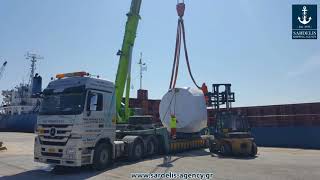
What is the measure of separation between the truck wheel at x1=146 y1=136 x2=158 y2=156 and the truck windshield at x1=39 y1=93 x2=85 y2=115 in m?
5.53

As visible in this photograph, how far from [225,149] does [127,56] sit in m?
7.01

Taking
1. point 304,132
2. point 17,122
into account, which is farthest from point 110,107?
point 17,122

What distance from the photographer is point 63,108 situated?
13797mm

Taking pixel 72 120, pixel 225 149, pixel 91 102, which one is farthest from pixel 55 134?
pixel 225 149

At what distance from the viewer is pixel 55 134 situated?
1359cm

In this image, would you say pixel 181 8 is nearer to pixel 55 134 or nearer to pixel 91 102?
pixel 91 102

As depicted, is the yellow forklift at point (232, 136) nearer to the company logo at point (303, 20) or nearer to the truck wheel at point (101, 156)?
the company logo at point (303, 20)

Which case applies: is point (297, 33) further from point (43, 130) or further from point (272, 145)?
point (43, 130)

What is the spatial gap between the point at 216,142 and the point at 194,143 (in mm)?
1910

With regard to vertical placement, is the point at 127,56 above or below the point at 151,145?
above

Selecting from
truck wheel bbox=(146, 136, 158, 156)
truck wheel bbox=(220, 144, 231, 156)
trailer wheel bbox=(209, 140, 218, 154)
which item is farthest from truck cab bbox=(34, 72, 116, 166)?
trailer wheel bbox=(209, 140, 218, 154)

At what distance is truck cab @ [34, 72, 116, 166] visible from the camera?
1334cm

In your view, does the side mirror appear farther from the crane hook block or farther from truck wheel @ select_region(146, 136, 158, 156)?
the crane hook block

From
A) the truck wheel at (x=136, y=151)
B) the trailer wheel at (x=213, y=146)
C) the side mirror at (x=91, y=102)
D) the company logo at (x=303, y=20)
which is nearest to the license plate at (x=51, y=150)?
the side mirror at (x=91, y=102)
